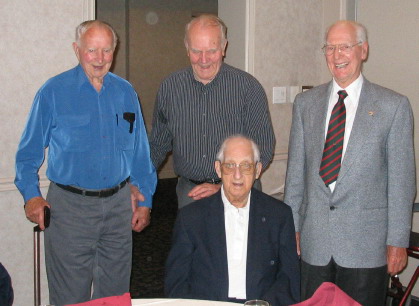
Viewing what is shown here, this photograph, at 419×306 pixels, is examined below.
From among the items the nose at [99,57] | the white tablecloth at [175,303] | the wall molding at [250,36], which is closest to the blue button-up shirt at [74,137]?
the nose at [99,57]

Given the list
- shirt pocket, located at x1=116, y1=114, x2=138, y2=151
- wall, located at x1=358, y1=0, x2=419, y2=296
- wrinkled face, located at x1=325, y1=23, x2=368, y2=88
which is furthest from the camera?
wall, located at x1=358, y1=0, x2=419, y2=296

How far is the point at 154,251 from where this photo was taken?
5.29m

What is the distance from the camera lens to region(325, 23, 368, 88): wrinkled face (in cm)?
238

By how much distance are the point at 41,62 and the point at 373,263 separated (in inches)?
Result: 89.3

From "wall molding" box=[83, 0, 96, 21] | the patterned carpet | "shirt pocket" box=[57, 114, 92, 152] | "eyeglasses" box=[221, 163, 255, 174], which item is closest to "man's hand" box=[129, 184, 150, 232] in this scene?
"shirt pocket" box=[57, 114, 92, 152]

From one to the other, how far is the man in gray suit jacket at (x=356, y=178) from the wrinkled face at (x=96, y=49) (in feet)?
3.53

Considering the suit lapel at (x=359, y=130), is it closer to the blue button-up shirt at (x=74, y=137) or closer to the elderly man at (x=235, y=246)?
the elderly man at (x=235, y=246)

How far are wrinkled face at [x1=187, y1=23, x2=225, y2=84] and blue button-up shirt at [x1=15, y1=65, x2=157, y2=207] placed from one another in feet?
1.59

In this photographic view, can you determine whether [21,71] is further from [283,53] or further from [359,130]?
[283,53]

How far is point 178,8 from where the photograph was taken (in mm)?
9344

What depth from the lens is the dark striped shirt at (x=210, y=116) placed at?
117 inches

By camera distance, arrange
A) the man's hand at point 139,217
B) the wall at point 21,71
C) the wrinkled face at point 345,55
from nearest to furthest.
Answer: the wrinkled face at point 345,55, the man's hand at point 139,217, the wall at point 21,71

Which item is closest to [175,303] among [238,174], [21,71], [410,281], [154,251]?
[238,174]

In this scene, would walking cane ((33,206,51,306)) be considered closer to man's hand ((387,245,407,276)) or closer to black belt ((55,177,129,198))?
black belt ((55,177,129,198))
